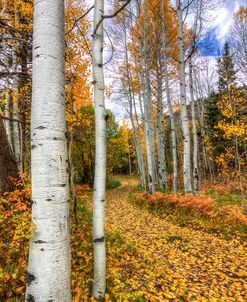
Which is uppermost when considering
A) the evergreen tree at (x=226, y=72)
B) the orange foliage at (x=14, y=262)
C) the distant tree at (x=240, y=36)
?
the distant tree at (x=240, y=36)

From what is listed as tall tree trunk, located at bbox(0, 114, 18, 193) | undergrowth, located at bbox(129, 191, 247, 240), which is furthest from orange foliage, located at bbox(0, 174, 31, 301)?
undergrowth, located at bbox(129, 191, 247, 240)

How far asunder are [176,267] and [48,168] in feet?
11.0

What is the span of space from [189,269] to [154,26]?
11.6 metres

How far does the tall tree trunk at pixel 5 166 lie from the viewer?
452 cm

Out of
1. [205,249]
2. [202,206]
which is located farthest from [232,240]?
[202,206]

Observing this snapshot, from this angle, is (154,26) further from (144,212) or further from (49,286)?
(49,286)

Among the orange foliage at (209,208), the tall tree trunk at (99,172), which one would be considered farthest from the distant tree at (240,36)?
the tall tree trunk at (99,172)

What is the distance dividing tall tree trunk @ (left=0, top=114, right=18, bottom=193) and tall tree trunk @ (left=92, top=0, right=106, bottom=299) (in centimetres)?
322

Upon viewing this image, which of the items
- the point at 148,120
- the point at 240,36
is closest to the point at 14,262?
the point at 148,120

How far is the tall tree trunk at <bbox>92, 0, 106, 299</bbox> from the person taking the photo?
7.75 ft

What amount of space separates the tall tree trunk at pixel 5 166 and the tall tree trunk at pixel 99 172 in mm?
3221

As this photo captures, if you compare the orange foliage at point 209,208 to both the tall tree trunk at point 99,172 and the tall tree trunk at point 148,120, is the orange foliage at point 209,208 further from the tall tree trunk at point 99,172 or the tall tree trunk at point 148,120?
the tall tree trunk at point 99,172

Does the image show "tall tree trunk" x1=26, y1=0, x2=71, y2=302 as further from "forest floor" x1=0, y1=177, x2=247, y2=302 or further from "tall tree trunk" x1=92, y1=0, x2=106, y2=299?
"tall tree trunk" x1=92, y1=0, x2=106, y2=299

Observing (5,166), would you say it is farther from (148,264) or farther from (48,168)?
(48,168)
